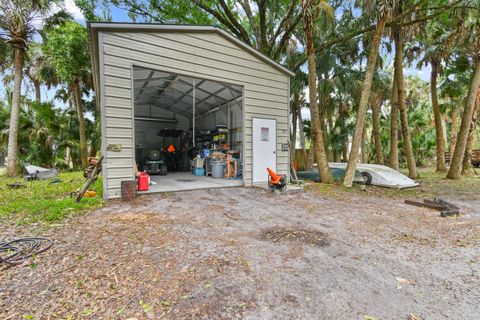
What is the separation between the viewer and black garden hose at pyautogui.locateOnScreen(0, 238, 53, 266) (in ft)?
7.40

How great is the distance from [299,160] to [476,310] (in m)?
11.6

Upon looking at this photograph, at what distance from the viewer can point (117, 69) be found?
475cm

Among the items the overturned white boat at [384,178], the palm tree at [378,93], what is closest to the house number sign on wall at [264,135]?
the overturned white boat at [384,178]

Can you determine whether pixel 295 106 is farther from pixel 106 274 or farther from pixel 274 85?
pixel 106 274

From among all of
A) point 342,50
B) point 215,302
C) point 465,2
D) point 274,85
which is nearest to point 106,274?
point 215,302

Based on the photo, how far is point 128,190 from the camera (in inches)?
184

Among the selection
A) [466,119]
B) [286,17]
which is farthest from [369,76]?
[286,17]

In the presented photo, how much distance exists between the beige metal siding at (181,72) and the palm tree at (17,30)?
806 centimetres

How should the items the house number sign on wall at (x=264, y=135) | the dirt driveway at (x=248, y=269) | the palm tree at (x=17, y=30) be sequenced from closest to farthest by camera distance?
the dirt driveway at (x=248, y=269)
the house number sign on wall at (x=264, y=135)
the palm tree at (x=17, y=30)

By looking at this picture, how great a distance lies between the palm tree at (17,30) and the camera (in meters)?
9.01

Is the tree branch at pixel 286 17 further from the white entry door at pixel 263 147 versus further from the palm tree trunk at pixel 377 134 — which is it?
the white entry door at pixel 263 147

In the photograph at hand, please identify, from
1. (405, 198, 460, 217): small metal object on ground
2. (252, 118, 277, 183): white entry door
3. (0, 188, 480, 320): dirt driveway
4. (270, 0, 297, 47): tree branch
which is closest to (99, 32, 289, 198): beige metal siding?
(252, 118, 277, 183): white entry door

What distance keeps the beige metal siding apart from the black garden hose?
79.3 inches

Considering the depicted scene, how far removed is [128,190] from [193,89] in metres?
3.90
